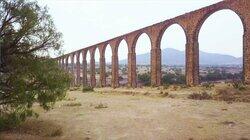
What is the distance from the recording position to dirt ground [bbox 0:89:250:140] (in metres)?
12.5

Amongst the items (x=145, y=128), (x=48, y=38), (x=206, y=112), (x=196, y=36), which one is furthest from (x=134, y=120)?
(x=196, y=36)

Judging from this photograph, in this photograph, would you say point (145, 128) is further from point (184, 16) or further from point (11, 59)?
point (184, 16)

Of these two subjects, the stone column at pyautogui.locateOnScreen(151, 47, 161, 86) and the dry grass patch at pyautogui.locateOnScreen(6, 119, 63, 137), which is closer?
the dry grass patch at pyautogui.locateOnScreen(6, 119, 63, 137)

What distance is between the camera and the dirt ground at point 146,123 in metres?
12.5

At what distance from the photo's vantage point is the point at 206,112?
15.9m

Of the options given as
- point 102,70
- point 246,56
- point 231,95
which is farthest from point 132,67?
point 231,95

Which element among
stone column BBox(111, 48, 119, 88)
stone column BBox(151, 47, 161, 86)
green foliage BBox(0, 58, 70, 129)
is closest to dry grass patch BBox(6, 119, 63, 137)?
green foliage BBox(0, 58, 70, 129)

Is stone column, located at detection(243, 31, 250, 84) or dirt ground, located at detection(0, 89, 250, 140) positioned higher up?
stone column, located at detection(243, 31, 250, 84)

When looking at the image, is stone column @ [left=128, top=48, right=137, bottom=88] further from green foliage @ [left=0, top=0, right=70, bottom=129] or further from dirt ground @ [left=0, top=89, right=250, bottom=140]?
green foliage @ [left=0, top=0, right=70, bottom=129]

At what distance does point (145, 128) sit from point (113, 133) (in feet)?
3.61

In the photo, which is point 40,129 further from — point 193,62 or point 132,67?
point 132,67

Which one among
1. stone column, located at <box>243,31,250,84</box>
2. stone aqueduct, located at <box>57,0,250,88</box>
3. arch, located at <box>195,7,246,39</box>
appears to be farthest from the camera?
arch, located at <box>195,7,246,39</box>

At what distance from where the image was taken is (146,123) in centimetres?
1423

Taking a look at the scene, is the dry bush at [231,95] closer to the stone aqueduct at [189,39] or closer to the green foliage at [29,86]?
the stone aqueduct at [189,39]
